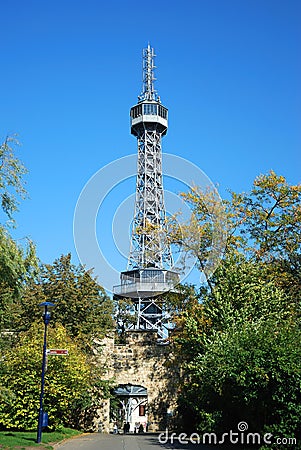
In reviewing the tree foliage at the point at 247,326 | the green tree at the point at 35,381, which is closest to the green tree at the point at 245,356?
the tree foliage at the point at 247,326

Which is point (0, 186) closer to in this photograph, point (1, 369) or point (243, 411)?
point (243, 411)

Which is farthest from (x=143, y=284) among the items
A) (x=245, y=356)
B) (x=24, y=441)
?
(x=245, y=356)

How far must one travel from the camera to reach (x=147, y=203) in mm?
64625

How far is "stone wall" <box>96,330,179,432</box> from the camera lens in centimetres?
2752

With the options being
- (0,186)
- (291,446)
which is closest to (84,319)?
(0,186)

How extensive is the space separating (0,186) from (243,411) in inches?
353

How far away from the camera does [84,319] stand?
2784cm

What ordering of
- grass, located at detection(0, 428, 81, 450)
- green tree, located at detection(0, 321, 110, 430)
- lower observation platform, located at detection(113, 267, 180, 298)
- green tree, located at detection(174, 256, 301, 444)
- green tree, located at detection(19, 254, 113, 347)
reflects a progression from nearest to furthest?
green tree, located at detection(174, 256, 301, 444), grass, located at detection(0, 428, 81, 450), green tree, located at detection(0, 321, 110, 430), green tree, located at detection(19, 254, 113, 347), lower observation platform, located at detection(113, 267, 180, 298)

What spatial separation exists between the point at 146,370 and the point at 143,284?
88.0 ft

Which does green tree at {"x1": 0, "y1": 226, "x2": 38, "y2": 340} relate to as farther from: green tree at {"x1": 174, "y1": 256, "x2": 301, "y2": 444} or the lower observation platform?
the lower observation platform

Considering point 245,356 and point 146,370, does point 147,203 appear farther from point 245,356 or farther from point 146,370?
point 245,356

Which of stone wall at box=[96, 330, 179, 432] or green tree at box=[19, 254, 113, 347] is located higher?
green tree at box=[19, 254, 113, 347]

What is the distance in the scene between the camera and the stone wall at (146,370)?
27516 mm

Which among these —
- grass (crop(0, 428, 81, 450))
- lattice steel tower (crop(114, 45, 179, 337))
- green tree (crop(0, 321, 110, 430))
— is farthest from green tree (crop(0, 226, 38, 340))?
lattice steel tower (crop(114, 45, 179, 337))
